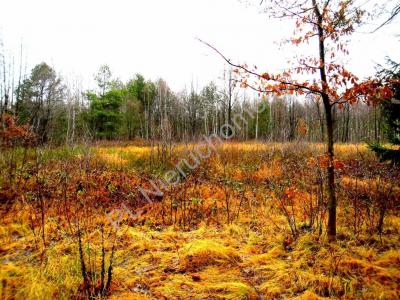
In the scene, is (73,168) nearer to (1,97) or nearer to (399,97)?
(1,97)

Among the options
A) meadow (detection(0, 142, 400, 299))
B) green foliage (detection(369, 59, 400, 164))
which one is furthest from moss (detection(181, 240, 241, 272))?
green foliage (detection(369, 59, 400, 164))

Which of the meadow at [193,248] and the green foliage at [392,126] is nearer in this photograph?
the meadow at [193,248]

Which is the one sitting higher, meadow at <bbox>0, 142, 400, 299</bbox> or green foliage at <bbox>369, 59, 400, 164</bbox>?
green foliage at <bbox>369, 59, 400, 164</bbox>

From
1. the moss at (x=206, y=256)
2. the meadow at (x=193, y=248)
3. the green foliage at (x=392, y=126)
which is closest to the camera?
the meadow at (x=193, y=248)

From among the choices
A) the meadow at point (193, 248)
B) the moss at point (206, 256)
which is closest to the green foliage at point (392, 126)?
the meadow at point (193, 248)

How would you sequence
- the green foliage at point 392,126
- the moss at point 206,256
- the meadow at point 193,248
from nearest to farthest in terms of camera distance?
the meadow at point 193,248
the moss at point 206,256
the green foliage at point 392,126

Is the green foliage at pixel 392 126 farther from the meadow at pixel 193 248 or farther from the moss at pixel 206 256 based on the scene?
the moss at pixel 206 256

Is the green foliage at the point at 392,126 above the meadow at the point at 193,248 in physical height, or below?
above

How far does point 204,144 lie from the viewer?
12141mm

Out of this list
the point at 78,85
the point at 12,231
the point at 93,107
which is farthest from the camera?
the point at 78,85

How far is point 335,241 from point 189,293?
2.25 meters

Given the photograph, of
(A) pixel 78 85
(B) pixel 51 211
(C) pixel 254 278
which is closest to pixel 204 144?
(B) pixel 51 211

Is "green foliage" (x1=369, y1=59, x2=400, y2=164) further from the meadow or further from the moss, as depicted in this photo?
the moss

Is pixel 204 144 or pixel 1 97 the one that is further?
pixel 204 144
